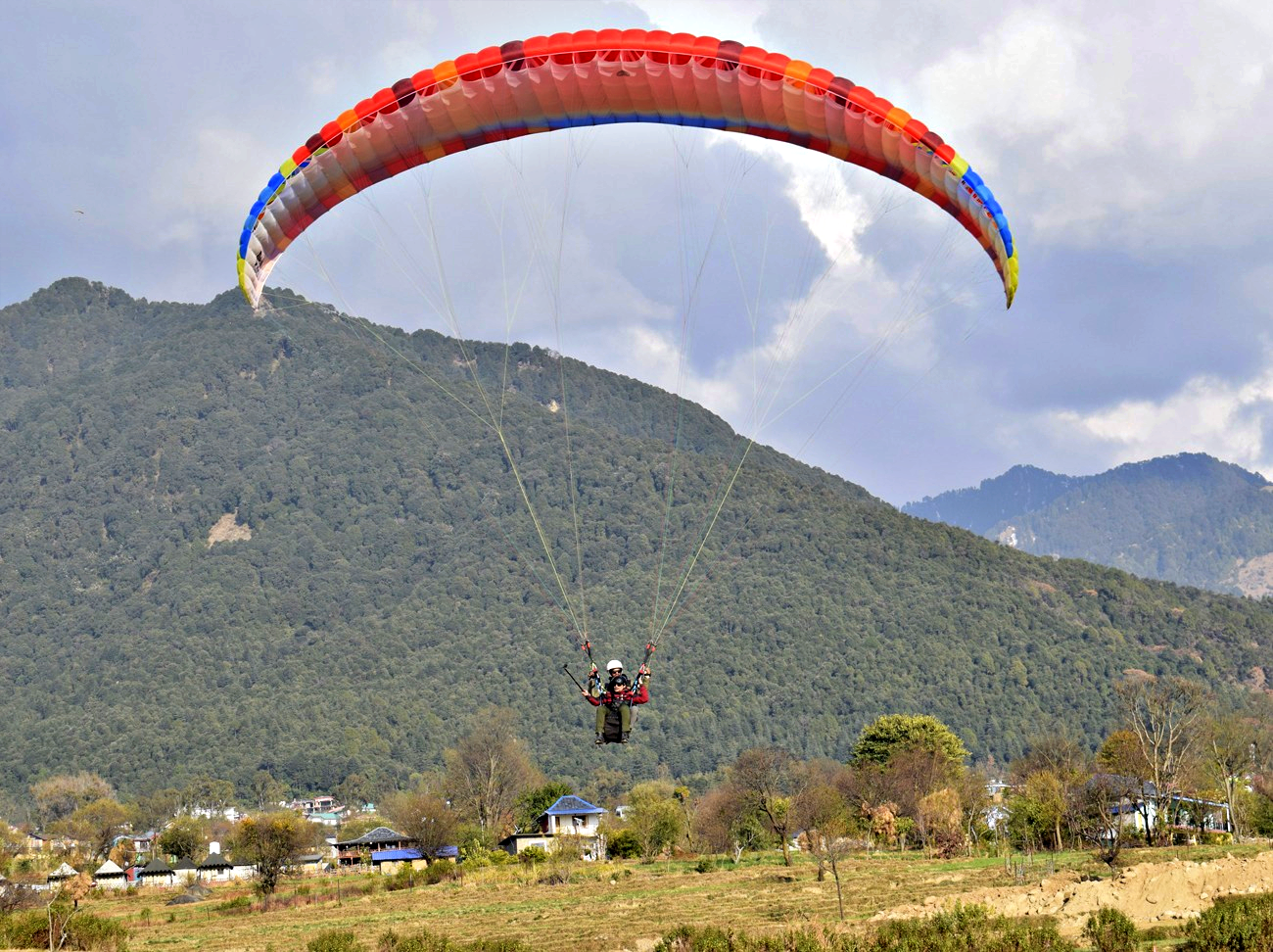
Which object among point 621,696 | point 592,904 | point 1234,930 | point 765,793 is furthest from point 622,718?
point 765,793

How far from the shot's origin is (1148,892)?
27844mm

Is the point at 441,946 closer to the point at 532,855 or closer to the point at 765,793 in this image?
the point at 765,793

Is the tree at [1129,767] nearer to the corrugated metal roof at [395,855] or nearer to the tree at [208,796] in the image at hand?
the corrugated metal roof at [395,855]

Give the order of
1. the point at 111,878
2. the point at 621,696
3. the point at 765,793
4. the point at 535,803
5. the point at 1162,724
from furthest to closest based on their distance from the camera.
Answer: the point at 535,803 → the point at 111,878 → the point at 765,793 → the point at 1162,724 → the point at 621,696

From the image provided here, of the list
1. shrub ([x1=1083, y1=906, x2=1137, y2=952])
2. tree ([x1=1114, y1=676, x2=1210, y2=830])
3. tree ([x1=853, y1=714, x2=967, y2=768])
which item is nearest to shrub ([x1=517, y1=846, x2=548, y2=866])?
tree ([x1=853, y1=714, x2=967, y2=768])

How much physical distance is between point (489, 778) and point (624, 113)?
73.7 metres

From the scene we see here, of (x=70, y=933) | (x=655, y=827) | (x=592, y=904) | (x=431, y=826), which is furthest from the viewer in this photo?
(x=431, y=826)

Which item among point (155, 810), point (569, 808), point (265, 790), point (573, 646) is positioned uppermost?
point (573, 646)

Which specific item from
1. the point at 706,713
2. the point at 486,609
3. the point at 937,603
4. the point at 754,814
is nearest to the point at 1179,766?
the point at 754,814

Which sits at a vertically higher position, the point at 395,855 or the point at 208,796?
the point at 208,796

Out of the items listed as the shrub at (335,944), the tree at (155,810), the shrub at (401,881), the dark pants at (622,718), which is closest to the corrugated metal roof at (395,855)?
the shrub at (401,881)

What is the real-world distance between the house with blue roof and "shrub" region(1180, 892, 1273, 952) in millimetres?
46032

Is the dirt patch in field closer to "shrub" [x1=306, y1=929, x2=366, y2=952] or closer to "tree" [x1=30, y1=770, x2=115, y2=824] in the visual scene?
"shrub" [x1=306, y1=929, x2=366, y2=952]

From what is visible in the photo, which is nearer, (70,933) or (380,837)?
(70,933)
